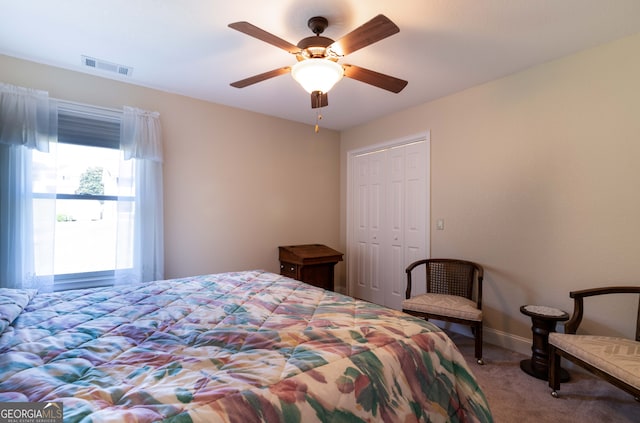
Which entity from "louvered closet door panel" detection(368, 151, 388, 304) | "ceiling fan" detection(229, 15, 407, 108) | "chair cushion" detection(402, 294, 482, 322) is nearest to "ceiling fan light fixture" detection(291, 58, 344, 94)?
"ceiling fan" detection(229, 15, 407, 108)

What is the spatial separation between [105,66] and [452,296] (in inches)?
151

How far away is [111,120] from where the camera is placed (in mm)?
2861

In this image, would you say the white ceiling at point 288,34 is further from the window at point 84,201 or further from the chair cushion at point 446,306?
the chair cushion at point 446,306

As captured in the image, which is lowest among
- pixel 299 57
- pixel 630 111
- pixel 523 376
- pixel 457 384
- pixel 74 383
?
pixel 523 376

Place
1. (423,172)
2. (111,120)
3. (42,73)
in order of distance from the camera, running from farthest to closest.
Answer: (423,172)
(111,120)
(42,73)

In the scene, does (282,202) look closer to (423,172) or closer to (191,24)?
(423,172)

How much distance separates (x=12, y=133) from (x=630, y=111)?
4721 millimetres

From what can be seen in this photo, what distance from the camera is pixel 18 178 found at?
7.86 ft

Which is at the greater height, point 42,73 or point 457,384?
point 42,73

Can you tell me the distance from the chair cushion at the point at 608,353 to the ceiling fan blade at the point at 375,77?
199 cm

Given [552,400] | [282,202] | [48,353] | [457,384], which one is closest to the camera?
[48,353]

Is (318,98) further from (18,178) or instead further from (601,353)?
(18,178)

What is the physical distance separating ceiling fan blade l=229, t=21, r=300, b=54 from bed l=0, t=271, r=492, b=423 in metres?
1.49

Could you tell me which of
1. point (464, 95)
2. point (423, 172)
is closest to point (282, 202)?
point (423, 172)
